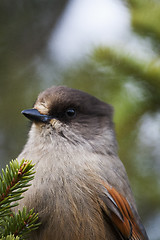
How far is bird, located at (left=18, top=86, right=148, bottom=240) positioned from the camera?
2.90 metres

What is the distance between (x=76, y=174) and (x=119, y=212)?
0.55 meters

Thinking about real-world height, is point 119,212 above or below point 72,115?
below

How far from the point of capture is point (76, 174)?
3.09m

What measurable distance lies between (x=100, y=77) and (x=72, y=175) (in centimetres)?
192

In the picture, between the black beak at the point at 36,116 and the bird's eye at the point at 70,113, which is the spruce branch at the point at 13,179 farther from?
the bird's eye at the point at 70,113

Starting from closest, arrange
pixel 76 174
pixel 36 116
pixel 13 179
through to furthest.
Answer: pixel 13 179 → pixel 76 174 → pixel 36 116

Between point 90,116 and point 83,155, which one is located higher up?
point 90,116

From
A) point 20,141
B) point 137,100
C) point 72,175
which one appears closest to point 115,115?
point 137,100

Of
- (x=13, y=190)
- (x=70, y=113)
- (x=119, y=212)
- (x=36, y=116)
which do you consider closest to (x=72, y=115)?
(x=70, y=113)

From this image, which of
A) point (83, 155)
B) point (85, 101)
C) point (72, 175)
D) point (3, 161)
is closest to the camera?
point (72, 175)

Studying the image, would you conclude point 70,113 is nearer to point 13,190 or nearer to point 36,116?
point 36,116

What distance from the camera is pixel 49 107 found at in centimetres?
355

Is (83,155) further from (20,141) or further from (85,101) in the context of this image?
(20,141)

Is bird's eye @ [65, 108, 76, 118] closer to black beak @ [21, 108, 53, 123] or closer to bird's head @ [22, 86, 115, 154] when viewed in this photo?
bird's head @ [22, 86, 115, 154]
